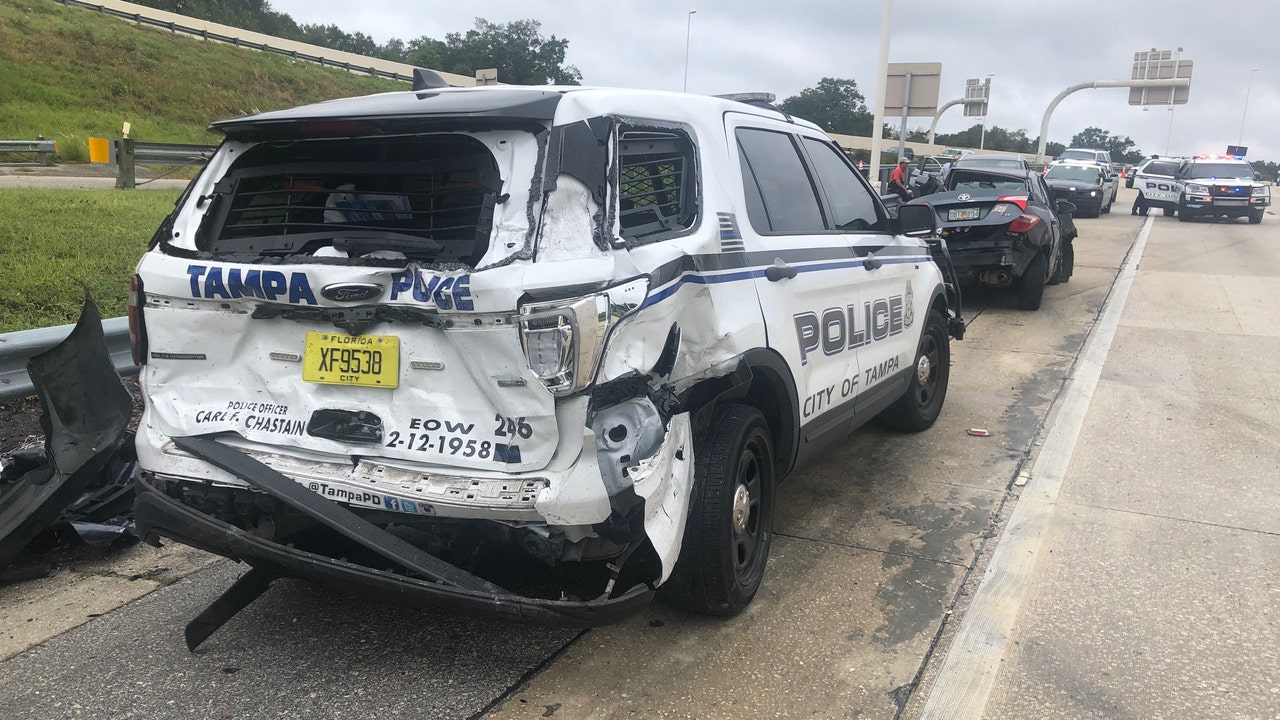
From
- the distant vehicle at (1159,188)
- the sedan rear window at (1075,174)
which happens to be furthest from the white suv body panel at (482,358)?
the distant vehicle at (1159,188)

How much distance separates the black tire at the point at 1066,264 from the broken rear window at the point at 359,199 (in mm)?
11370

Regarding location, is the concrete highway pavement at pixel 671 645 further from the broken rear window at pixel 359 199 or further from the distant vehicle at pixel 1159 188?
the distant vehicle at pixel 1159 188

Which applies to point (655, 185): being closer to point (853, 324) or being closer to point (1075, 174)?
Result: point (853, 324)

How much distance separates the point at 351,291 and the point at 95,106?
34.2 metres

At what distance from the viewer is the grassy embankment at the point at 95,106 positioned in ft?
22.3

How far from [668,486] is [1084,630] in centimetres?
183

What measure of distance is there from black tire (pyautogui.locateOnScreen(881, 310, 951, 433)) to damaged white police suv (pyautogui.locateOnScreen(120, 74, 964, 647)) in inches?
97.2

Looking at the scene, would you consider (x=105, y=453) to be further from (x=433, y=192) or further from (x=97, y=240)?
(x=97, y=240)

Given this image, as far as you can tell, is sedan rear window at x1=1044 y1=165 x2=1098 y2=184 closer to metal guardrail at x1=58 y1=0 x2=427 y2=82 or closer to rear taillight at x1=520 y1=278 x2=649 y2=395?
rear taillight at x1=520 y1=278 x2=649 y2=395

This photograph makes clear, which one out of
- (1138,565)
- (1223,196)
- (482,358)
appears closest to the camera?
(482,358)

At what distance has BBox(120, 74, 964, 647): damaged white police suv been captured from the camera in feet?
9.23

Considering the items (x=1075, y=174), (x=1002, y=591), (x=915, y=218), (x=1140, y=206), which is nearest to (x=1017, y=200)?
(x=915, y=218)

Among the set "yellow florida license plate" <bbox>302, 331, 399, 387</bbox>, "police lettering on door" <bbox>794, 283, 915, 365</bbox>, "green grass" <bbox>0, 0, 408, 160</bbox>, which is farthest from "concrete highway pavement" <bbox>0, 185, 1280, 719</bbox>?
"green grass" <bbox>0, 0, 408, 160</bbox>

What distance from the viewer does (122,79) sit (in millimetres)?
34406
